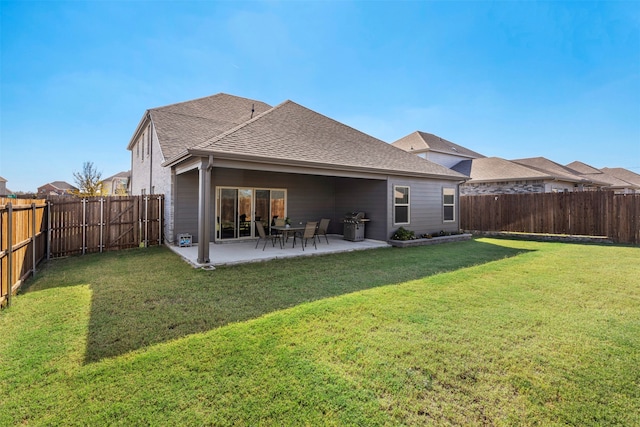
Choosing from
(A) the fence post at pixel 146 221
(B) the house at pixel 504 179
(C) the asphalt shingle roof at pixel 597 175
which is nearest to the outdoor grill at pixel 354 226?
(A) the fence post at pixel 146 221

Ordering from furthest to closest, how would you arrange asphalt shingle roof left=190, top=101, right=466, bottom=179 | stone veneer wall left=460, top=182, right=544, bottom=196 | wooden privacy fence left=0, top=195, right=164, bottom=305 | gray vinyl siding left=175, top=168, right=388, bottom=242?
1. stone veneer wall left=460, top=182, right=544, bottom=196
2. gray vinyl siding left=175, top=168, right=388, bottom=242
3. asphalt shingle roof left=190, top=101, right=466, bottom=179
4. wooden privacy fence left=0, top=195, right=164, bottom=305

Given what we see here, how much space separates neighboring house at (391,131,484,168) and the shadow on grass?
14.3 meters

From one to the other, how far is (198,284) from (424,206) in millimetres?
9174

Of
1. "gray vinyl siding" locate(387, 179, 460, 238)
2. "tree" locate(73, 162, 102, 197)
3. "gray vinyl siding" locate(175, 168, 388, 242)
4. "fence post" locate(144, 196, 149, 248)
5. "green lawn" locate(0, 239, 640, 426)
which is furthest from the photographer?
"tree" locate(73, 162, 102, 197)

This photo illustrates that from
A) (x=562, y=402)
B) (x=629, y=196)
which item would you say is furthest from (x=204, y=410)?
(x=629, y=196)

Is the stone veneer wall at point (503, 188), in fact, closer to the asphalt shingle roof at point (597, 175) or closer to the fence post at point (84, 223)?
the asphalt shingle roof at point (597, 175)

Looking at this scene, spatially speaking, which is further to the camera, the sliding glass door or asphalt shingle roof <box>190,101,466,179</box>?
the sliding glass door

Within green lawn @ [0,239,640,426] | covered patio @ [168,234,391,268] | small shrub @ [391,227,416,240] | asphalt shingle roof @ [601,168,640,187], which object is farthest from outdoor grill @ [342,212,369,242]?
asphalt shingle roof @ [601,168,640,187]

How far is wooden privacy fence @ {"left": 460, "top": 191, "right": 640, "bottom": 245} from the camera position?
10.9 meters

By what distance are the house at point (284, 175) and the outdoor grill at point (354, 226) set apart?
1.02ft

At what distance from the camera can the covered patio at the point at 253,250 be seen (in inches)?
283

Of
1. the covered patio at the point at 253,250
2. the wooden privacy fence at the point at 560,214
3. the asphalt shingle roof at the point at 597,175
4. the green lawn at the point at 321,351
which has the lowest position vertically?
the green lawn at the point at 321,351

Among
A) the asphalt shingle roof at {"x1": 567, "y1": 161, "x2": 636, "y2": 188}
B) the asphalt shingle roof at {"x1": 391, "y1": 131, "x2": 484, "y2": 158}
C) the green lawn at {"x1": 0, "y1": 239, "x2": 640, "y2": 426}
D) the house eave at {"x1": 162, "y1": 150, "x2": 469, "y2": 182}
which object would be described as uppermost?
the asphalt shingle roof at {"x1": 391, "y1": 131, "x2": 484, "y2": 158}

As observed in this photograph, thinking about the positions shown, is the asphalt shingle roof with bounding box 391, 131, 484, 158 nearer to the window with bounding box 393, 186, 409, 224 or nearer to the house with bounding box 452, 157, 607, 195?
the house with bounding box 452, 157, 607, 195
